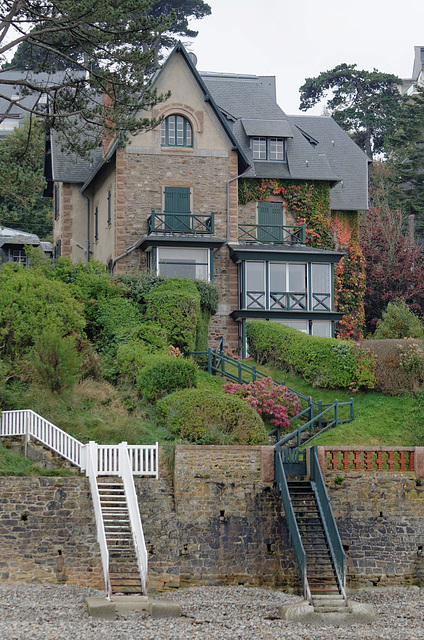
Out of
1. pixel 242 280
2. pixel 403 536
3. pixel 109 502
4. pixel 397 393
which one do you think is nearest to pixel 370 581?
pixel 403 536

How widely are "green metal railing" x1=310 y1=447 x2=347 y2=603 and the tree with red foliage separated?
21086 millimetres

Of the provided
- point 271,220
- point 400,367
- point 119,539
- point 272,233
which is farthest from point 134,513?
point 271,220

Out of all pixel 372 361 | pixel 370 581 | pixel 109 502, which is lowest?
pixel 370 581

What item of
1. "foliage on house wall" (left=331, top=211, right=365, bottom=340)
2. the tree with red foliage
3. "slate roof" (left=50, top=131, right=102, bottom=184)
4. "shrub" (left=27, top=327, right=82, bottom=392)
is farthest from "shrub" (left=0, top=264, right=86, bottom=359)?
the tree with red foliage

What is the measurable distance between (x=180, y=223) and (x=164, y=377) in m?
10.1

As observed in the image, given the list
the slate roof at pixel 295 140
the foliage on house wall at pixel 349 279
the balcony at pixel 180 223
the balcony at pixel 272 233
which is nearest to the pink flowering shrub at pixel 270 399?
the balcony at pixel 180 223

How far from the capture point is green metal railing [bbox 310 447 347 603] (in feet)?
70.9

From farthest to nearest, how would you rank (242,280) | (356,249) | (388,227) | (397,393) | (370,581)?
(388,227)
(356,249)
(242,280)
(397,393)
(370,581)

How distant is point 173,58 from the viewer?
37.2 meters

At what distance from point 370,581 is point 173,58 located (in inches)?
858

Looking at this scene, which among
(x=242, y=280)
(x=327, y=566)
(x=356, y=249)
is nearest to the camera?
(x=327, y=566)

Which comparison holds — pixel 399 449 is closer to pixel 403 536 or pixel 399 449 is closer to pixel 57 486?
pixel 403 536

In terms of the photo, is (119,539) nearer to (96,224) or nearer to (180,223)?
(180,223)

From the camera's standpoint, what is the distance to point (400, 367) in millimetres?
31859
